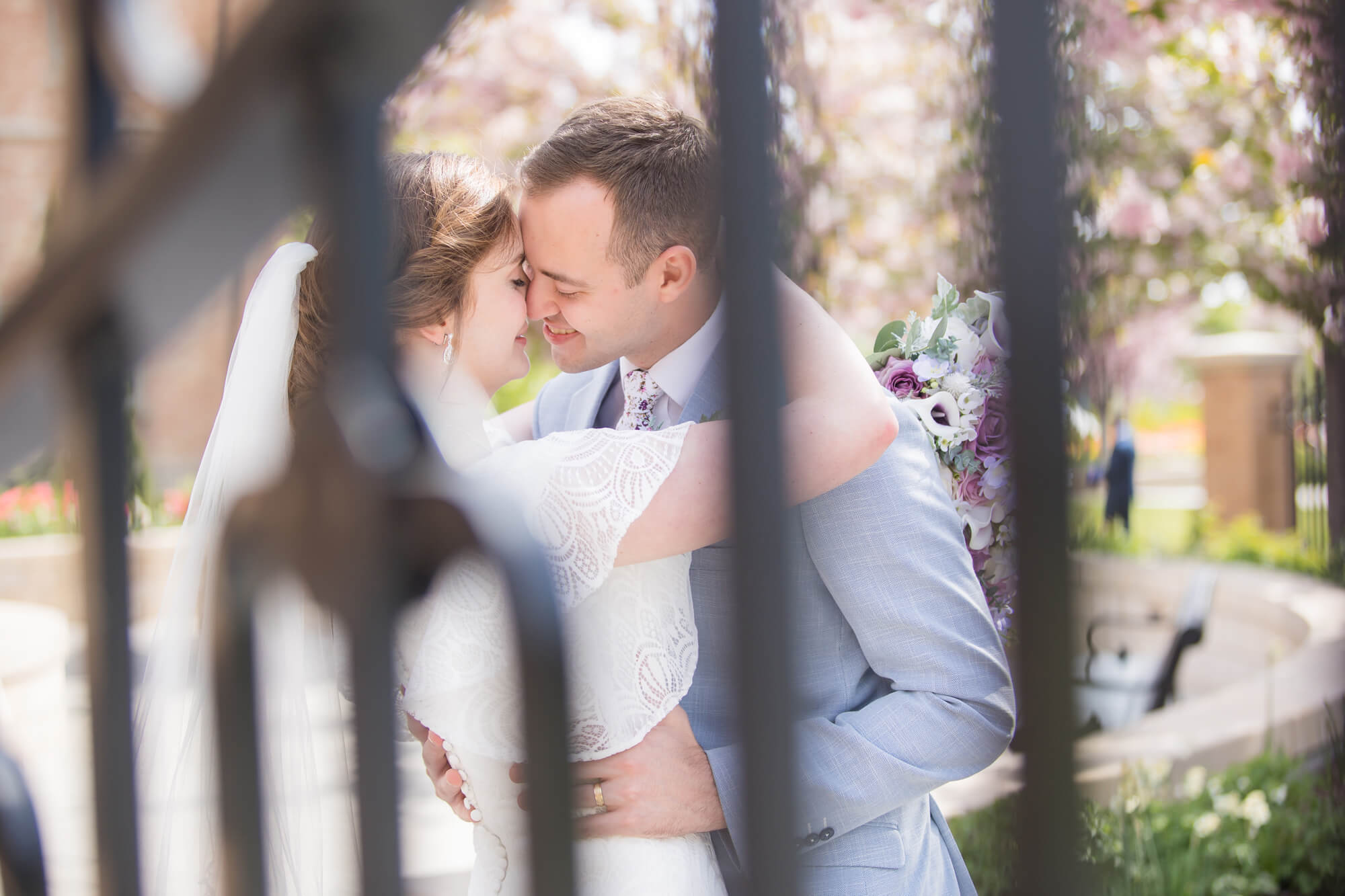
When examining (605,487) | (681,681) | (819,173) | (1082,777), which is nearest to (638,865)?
(681,681)

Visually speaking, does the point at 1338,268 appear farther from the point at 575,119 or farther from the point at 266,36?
the point at 575,119

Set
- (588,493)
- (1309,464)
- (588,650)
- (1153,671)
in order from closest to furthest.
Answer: (588,493)
(588,650)
(1153,671)
(1309,464)

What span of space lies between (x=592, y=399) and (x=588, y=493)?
1.04m

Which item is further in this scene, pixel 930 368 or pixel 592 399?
pixel 592 399

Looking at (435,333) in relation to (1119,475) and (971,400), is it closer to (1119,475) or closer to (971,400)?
(971,400)

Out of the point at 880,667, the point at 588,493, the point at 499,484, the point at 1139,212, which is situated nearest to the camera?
the point at 499,484

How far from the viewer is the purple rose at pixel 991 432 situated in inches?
Result: 81.9

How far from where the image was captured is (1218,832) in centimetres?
399

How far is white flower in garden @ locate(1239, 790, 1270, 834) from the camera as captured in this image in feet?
13.2

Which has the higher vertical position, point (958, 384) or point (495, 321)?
point (495, 321)

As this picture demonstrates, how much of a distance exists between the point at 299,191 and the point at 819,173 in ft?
16.9

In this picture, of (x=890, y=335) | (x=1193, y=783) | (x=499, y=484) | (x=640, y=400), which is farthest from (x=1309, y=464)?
(x=499, y=484)

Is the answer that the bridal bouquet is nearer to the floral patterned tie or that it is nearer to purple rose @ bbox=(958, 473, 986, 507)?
purple rose @ bbox=(958, 473, 986, 507)

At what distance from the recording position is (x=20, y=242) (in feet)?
30.1
